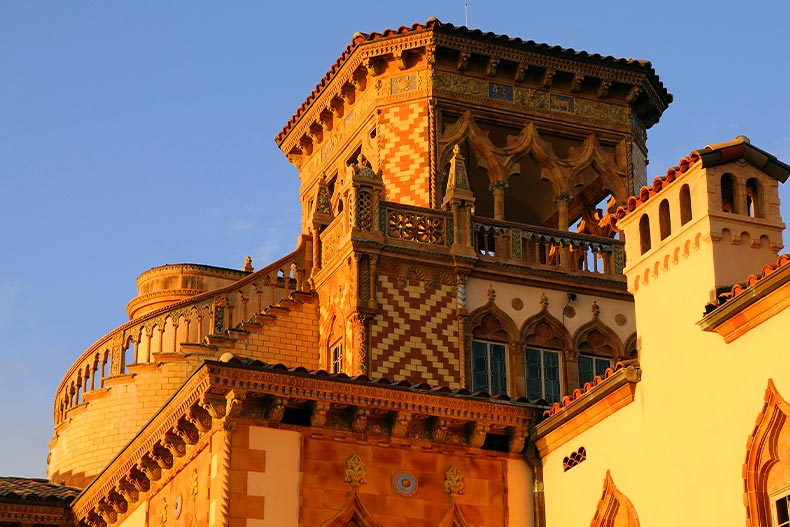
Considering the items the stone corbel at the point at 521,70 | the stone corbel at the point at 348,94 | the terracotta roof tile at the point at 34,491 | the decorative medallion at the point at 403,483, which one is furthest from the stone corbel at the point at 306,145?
the decorative medallion at the point at 403,483

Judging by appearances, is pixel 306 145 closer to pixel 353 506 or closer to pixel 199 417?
pixel 199 417

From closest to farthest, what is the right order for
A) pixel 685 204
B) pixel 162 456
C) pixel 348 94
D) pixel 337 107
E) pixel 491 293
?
pixel 685 204
pixel 162 456
pixel 491 293
pixel 348 94
pixel 337 107

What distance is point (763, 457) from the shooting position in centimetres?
1820

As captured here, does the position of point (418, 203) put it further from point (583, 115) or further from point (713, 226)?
point (713, 226)

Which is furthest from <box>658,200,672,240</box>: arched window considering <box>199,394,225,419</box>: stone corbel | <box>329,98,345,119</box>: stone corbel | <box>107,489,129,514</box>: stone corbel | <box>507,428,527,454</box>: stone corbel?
<box>329,98,345,119</box>: stone corbel

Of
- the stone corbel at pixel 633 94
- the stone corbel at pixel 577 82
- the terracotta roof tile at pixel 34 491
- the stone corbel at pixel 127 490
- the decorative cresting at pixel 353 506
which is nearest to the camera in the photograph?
the decorative cresting at pixel 353 506

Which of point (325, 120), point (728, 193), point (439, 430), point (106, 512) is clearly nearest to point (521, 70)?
point (325, 120)

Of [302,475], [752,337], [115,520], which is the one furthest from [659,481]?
[115,520]

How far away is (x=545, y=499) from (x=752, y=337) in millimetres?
5188

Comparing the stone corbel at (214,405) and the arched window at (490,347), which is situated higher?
the arched window at (490,347)

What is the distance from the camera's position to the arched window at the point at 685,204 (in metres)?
20.6

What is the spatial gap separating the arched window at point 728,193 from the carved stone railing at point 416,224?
9006 mm

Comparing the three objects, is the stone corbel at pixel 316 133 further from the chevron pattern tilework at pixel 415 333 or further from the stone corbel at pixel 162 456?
the stone corbel at pixel 162 456

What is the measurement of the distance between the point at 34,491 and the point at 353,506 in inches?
335
